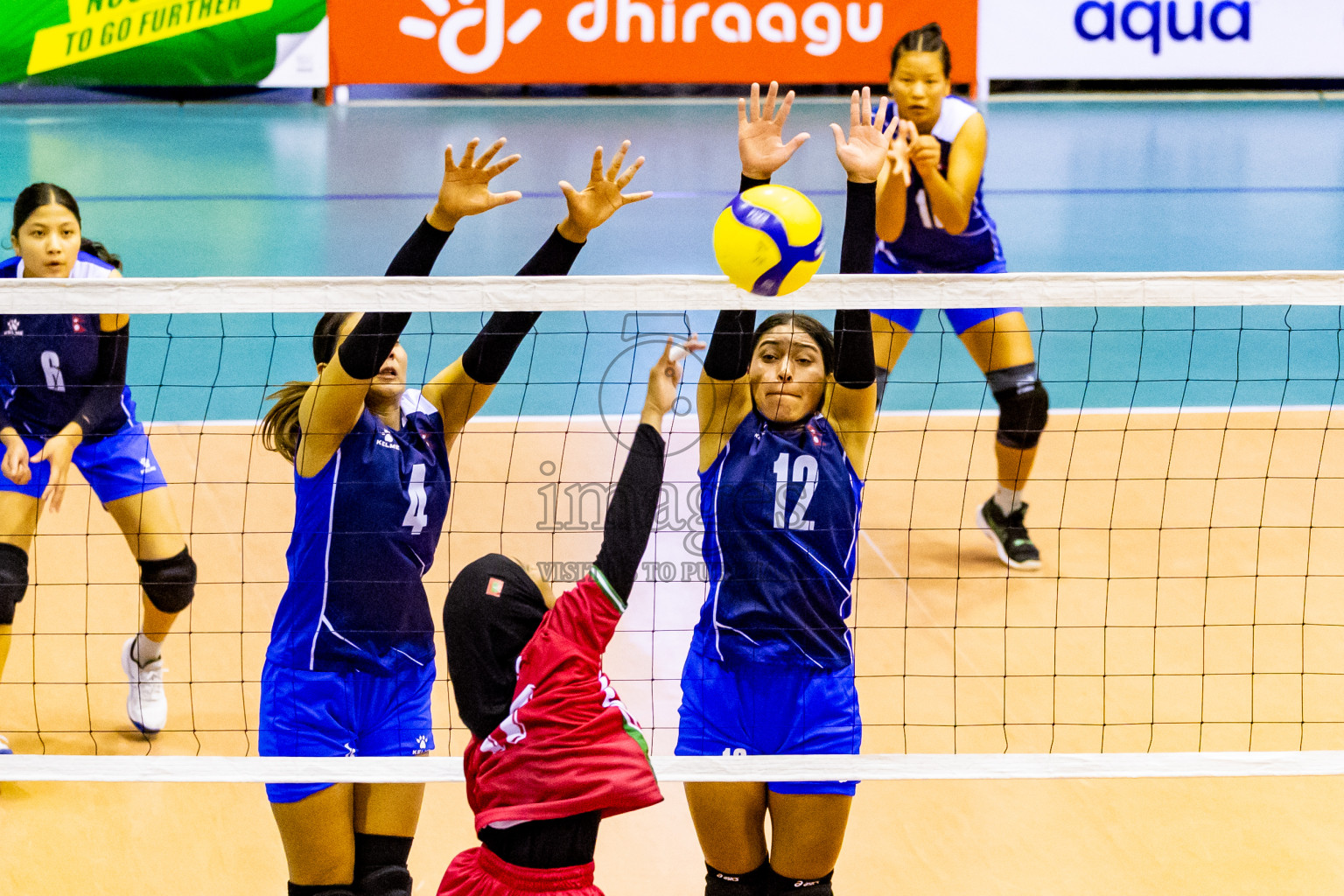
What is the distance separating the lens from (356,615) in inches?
124

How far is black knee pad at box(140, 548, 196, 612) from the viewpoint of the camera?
173 inches

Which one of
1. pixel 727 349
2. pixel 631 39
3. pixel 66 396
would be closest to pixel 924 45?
pixel 727 349

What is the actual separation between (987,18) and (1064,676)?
12.2m

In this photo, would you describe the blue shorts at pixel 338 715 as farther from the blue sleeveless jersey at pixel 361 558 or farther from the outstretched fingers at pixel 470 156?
the outstretched fingers at pixel 470 156

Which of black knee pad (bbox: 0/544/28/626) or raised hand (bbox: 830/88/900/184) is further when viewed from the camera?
black knee pad (bbox: 0/544/28/626)

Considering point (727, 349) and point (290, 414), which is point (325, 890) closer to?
point (290, 414)

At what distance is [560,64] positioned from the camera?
50.5ft

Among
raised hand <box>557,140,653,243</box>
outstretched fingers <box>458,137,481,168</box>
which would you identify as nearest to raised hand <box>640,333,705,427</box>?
raised hand <box>557,140,653,243</box>

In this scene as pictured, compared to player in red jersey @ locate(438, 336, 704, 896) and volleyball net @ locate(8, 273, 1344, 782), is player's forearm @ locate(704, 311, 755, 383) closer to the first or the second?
volleyball net @ locate(8, 273, 1344, 782)

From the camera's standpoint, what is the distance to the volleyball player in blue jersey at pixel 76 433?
4.24 m

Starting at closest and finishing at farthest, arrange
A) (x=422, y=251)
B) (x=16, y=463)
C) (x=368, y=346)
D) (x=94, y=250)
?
1. (x=368, y=346)
2. (x=422, y=251)
3. (x=16, y=463)
4. (x=94, y=250)

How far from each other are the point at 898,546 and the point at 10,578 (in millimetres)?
3366

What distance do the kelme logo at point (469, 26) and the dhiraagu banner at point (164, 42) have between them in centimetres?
107

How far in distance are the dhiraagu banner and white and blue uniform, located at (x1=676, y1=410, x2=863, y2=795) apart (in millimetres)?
13127
